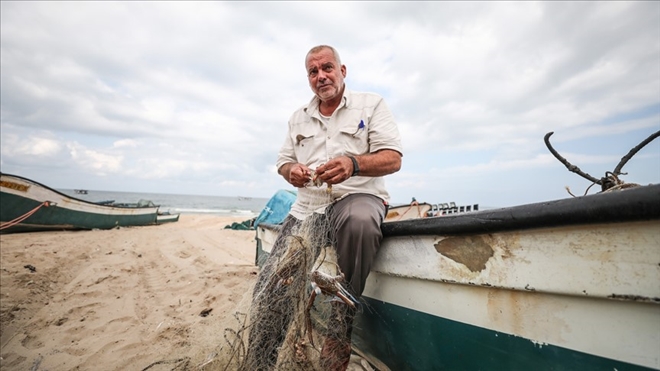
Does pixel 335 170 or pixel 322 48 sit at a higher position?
pixel 322 48

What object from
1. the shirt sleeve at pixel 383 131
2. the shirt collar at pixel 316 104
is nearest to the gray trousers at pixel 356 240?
the shirt sleeve at pixel 383 131

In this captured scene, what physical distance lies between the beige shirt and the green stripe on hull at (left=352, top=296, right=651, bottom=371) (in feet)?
2.67

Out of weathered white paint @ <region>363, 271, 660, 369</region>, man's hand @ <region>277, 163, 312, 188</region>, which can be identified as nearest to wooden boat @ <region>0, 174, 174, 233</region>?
man's hand @ <region>277, 163, 312, 188</region>

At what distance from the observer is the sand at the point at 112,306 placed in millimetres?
2525

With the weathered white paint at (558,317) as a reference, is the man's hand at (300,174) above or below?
above

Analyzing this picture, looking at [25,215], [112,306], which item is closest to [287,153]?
[112,306]

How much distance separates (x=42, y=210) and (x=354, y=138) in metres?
11.4

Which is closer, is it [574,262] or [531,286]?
[574,262]

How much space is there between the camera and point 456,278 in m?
1.60

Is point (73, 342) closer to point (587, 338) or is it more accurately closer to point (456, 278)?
point (456, 278)

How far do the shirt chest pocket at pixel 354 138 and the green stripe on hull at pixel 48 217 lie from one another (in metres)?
10.9

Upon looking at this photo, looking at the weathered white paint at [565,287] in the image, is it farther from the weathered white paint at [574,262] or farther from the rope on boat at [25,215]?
the rope on boat at [25,215]

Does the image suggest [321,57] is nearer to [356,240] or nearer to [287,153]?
[287,153]

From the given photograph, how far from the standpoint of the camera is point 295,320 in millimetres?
1896
